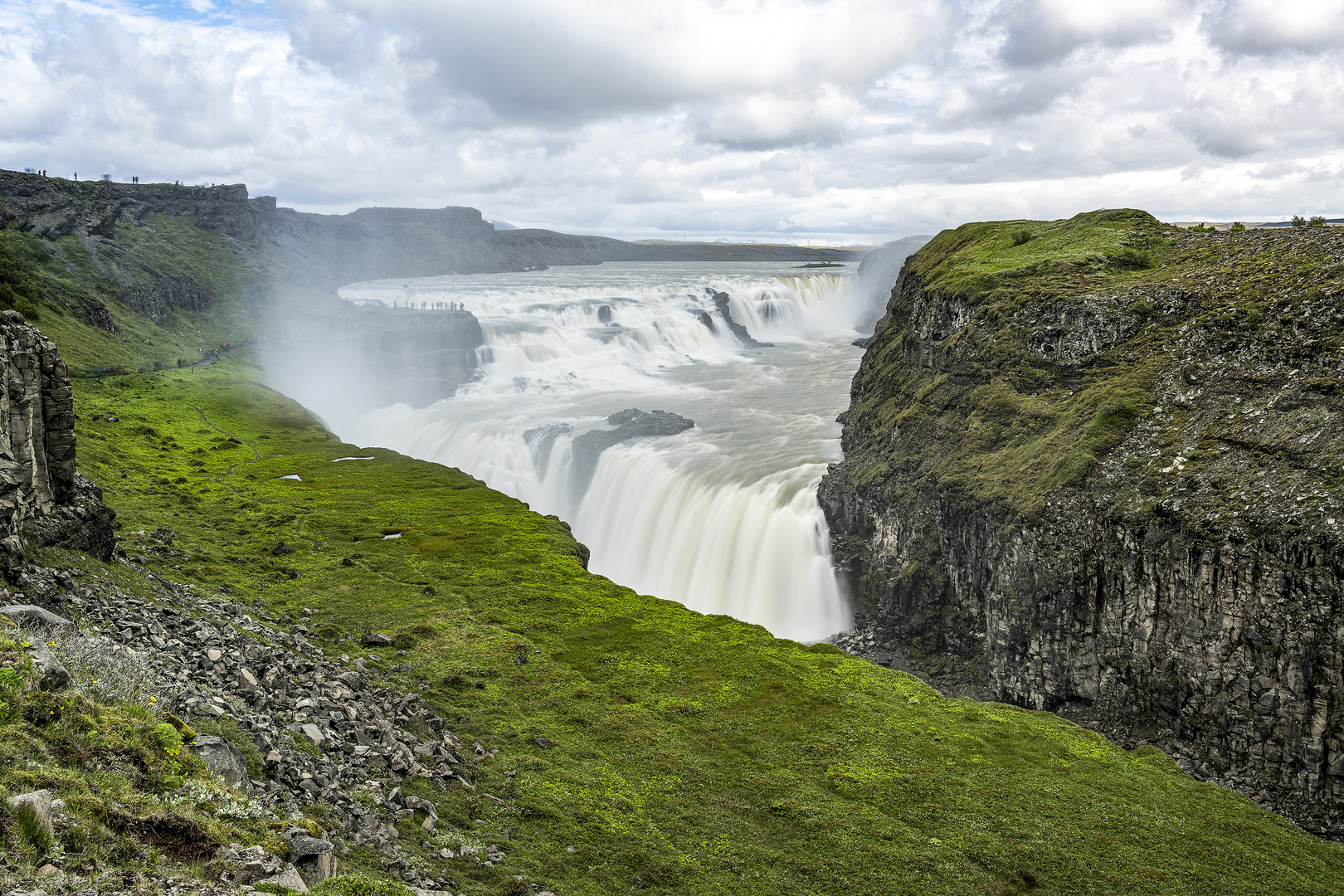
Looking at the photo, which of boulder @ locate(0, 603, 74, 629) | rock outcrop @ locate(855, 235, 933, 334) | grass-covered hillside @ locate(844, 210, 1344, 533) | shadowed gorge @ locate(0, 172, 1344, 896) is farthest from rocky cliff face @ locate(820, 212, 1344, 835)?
rock outcrop @ locate(855, 235, 933, 334)

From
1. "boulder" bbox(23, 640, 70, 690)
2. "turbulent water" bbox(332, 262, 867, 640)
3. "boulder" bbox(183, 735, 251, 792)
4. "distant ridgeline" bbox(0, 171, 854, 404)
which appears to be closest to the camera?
"boulder" bbox(23, 640, 70, 690)

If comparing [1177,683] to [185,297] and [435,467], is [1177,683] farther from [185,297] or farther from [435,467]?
[185,297]

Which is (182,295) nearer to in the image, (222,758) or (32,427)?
(32,427)

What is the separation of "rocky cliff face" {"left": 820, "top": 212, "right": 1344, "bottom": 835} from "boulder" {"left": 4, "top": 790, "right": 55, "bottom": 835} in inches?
1352

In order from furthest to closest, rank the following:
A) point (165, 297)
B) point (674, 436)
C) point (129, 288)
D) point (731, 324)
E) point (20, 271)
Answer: point (731, 324)
point (165, 297)
point (129, 288)
point (20, 271)
point (674, 436)

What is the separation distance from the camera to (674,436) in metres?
74.5

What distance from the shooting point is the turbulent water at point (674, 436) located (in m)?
52.8

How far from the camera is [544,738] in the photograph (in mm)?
24609

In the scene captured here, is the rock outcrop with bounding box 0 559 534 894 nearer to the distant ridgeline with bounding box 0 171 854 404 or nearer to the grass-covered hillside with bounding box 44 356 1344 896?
the grass-covered hillside with bounding box 44 356 1344 896

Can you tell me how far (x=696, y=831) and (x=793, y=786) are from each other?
12.5ft

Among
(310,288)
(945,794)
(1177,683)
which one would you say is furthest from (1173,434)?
(310,288)

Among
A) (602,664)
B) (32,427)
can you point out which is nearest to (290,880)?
(602,664)

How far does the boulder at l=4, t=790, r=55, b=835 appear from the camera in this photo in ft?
32.1

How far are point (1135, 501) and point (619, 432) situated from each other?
47517mm
